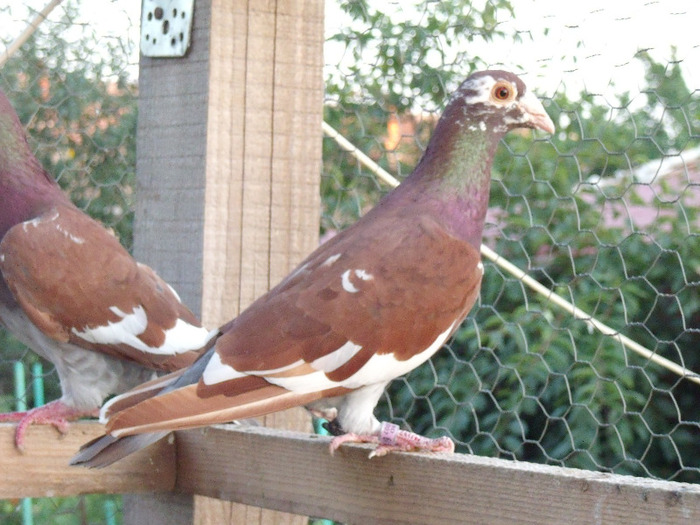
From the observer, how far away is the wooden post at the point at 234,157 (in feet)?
5.15

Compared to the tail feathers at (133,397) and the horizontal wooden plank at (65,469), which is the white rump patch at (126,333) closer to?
the horizontal wooden plank at (65,469)

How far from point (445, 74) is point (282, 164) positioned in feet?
2.12

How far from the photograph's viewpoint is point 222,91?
5.17 ft

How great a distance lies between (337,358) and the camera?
1.24 metres

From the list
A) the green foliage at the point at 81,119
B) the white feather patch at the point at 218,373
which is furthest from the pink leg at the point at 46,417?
the green foliage at the point at 81,119

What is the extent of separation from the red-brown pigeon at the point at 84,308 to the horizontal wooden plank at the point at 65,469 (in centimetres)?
10

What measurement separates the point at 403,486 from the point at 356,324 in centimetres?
21

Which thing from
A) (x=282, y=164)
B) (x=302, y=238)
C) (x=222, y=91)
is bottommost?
(x=302, y=238)

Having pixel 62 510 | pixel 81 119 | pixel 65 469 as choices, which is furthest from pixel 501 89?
pixel 62 510

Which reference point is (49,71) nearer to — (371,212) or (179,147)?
(179,147)

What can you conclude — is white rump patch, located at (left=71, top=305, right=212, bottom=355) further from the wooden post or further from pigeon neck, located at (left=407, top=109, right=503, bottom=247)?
pigeon neck, located at (left=407, top=109, right=503, bottom=247)

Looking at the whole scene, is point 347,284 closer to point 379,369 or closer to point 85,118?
point 379,369

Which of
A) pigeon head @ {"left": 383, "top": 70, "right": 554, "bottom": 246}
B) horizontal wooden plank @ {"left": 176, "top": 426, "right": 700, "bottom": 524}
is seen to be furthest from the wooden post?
pigeon head @ {"left": 383, "top": 70, "right": 554, "bottom": 246}

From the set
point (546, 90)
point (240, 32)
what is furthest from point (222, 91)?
point (546, 90)
